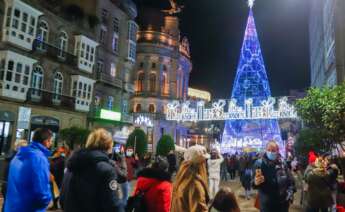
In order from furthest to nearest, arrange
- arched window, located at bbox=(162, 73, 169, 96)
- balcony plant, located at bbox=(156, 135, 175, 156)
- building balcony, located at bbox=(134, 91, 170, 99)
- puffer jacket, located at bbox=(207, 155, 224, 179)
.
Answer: arched window, located at bbox=(162, 73, 169, 96)
building balcony, located at bbox=(134, 91, 170, 99)
balcony plant, located at bbox=(156, 135, 175, 156)
puffer jacket, located at bbox=(207, 155, 224, 179)

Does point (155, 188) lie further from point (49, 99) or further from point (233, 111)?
point (233, 111)

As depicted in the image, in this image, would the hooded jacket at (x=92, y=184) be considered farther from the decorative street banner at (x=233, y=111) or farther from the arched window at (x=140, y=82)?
the arched window at (x=140, y=82)

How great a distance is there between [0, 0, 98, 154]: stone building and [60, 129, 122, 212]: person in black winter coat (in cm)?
1919

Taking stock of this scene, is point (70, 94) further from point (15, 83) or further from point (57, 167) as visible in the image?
point (57, 167)

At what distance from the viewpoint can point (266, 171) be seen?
20.0 ft

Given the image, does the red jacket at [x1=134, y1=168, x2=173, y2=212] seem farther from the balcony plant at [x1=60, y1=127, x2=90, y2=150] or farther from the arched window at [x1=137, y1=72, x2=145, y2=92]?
the arched window at [x1=137, y1=72, x2=145, y2=92]

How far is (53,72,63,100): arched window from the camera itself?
992 inches

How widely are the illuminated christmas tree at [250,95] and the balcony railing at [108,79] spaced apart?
11552 mm

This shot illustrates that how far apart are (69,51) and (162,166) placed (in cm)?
2454

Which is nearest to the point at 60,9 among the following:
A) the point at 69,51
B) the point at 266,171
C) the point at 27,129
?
the point at 69,51

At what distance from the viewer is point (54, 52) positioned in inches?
984

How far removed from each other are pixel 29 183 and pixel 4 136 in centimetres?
1882

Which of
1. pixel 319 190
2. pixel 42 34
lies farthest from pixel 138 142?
pixel 319 190

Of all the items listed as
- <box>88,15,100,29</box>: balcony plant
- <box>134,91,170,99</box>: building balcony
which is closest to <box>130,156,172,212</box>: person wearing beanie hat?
<box>88,15,100,29</box>: balcony plant
